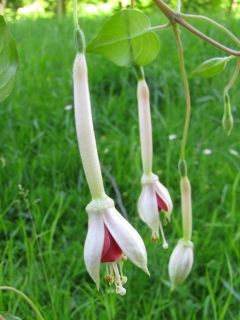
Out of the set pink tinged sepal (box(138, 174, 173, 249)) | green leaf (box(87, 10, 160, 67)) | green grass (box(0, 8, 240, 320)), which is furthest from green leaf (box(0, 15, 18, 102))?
green grass (box(0, 8, 240, 320))

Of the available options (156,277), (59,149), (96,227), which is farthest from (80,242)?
(96,227)

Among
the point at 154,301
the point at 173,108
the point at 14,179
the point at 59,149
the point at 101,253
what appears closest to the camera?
the point at 101,253

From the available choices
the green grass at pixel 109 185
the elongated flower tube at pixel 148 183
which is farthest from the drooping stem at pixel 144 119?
the green grass at pixel 109 185

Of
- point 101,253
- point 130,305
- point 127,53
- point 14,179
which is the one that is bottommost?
point 130,305

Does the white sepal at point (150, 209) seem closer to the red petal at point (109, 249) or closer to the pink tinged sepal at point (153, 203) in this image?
the pink tinged sepal at point (153, 203)

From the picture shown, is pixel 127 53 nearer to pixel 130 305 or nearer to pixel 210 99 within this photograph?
pixel 130 305

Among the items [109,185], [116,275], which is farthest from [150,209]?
[109,185]
